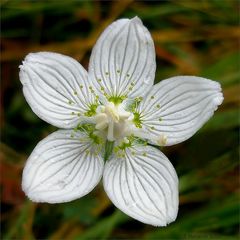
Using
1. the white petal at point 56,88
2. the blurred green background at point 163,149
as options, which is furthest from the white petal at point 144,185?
the blurred green background at point 163,149

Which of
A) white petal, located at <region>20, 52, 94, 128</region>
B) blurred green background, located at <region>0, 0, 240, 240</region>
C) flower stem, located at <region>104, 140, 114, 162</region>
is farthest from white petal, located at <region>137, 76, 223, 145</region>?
blurred green background, located at <region>0, 0, 240, 240</region>

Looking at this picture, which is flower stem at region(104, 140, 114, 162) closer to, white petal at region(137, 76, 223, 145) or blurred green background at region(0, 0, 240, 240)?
white petal at region(137, 76, 223, 145)

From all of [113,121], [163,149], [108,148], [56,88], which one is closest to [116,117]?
[113,121]

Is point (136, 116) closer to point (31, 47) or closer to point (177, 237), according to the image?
point (177, 237)

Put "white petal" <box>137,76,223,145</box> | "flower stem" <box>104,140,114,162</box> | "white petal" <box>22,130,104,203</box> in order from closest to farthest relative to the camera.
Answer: "white petal" <box>22,130,104,203</box> → "white petal" <box>137,76,223,145</box> → "flower stem" <box>104,140,114,162</box>

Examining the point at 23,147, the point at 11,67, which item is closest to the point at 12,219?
the point at 23,147
